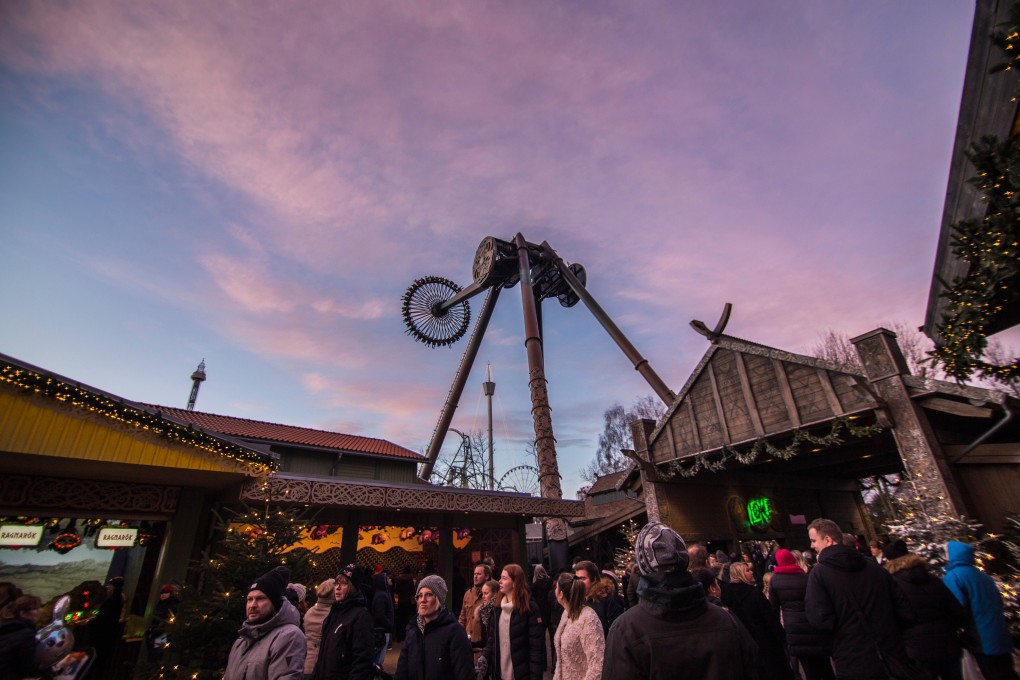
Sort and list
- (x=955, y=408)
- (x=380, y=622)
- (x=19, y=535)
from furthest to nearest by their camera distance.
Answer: (x=19, y=535)
(x=955, y=408)
(x=380, y=622)

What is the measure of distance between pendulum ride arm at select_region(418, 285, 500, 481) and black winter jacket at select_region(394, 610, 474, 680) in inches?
812

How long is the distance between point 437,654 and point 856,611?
3.63m

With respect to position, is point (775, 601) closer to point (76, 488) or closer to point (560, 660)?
point (560, 660)

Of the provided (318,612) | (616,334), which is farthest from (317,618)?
(616,334)

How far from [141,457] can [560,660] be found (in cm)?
727

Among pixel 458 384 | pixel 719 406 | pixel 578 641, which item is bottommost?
pixel 578 641

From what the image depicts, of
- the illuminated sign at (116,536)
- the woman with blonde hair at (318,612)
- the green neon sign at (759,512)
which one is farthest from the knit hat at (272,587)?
the green neon sign at (759,512)

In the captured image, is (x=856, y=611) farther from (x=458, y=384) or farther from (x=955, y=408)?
(x=458, y=384)

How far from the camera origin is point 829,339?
25.0 metres

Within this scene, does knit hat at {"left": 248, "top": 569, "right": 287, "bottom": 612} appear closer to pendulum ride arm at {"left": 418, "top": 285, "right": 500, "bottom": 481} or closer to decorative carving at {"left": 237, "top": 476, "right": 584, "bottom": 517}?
decorative carving at {"left": 237, "top": 476, "right": 584, "bottom": 517}

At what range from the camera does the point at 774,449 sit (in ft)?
36.2

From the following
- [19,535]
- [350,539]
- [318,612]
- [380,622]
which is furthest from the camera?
[350,539]

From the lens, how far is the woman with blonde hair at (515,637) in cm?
431

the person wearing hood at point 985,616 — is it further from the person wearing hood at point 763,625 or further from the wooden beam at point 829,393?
the wooden beam at point 829,393
